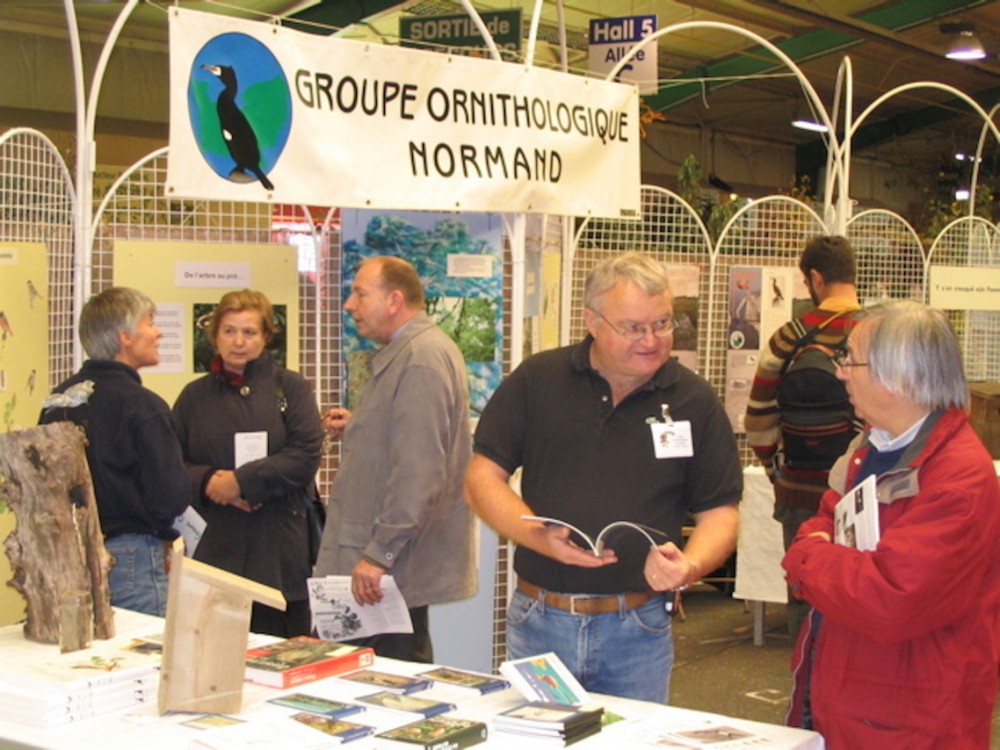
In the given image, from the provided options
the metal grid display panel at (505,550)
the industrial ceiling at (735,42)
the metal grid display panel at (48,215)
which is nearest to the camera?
the metal grid display panel at (48,215)

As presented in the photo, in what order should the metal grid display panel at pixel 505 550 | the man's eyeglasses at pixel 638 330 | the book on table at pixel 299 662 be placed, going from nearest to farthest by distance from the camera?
the book on table at pixel 299 662 < the man's eyeglasses at pixel 638 330 < the metal grid display panel at pixel 505 550

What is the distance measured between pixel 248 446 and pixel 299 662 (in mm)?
1406

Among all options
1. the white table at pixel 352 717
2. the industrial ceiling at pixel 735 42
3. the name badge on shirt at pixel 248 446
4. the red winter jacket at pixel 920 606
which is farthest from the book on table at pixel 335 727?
the industrial ceiling at pixel 735 42

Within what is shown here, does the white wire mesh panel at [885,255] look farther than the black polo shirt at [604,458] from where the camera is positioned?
Yes

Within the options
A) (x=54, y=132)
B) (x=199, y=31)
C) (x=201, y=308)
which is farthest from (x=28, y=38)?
(x=199, y=31)

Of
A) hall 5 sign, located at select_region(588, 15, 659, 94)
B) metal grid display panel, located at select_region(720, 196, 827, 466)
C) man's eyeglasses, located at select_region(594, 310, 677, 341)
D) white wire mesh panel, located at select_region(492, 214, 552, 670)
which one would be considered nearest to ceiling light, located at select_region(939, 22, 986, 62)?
hall 5 sign, located at select_region(588, 15, 659, 94)

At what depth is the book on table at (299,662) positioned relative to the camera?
84.5 inches

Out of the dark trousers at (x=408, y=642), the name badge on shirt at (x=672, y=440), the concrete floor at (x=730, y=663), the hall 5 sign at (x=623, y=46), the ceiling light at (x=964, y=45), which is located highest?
the ceiling light at (x=964, y=45)

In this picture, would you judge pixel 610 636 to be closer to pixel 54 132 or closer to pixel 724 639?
pixel 724 639

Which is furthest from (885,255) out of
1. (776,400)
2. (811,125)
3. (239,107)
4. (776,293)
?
(811,125)

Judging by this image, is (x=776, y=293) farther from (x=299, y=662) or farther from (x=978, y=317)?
(x=299, y=662)

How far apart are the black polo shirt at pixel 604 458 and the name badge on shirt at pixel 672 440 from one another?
0.02 meters

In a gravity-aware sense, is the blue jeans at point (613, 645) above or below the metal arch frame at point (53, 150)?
below

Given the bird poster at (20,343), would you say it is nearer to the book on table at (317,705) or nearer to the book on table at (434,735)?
the book on table at (317,705)
